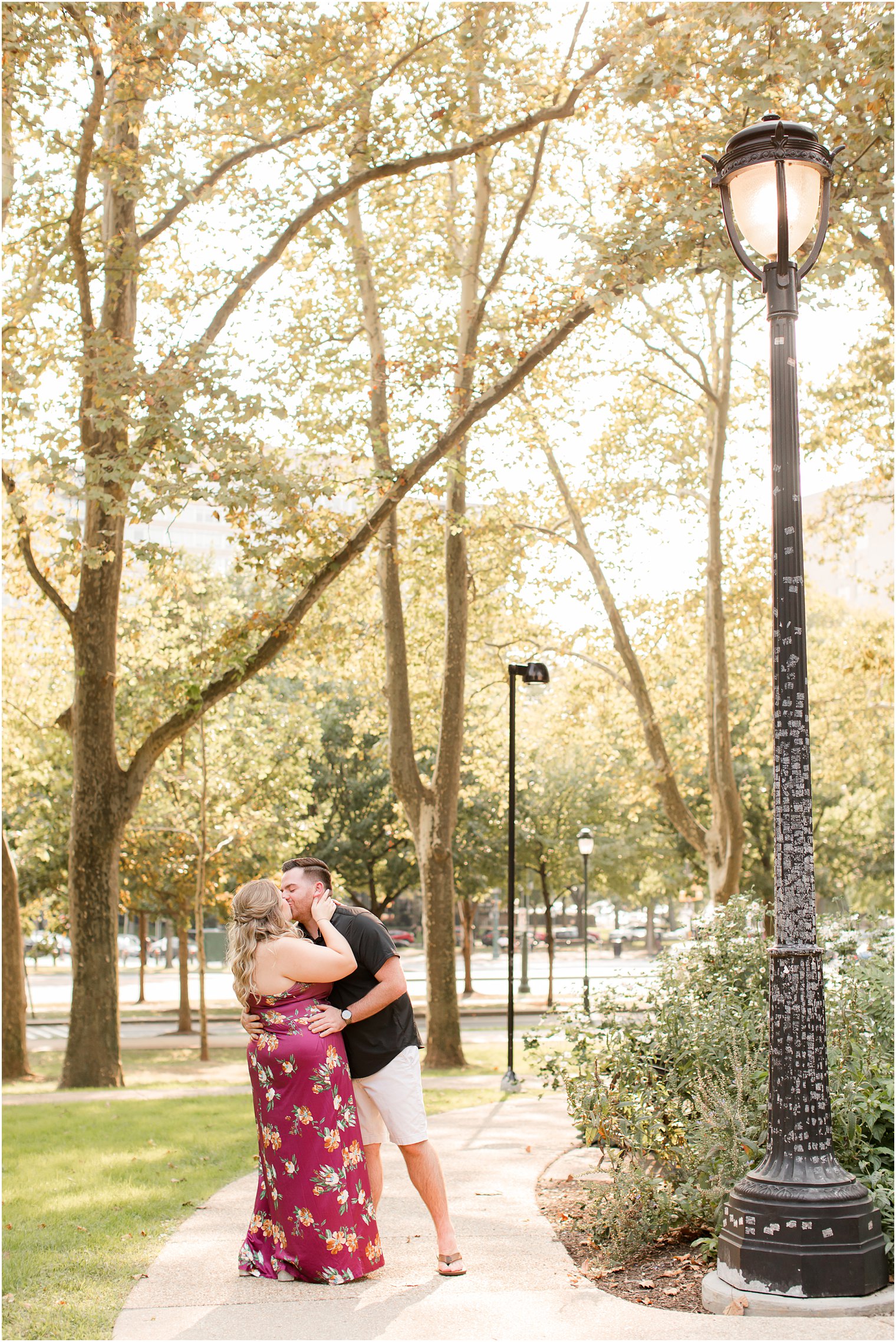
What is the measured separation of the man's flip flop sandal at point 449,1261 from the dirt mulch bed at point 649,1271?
0.55 metres

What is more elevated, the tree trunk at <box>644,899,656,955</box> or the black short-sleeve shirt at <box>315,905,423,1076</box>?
the black short-sleeve shirt at <box>315,905,423,1076</box>

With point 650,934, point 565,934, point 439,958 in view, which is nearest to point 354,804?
point 439,958

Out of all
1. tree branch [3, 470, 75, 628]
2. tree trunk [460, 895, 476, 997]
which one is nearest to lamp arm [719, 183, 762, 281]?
tree branch [3, 470, 75, 628]

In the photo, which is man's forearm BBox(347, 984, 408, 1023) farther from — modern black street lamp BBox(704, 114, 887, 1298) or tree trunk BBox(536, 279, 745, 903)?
tree trunk BBox(536, 279, 745, 903)

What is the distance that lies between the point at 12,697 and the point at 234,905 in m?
18.7

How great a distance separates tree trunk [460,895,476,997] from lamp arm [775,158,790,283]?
28.6 m

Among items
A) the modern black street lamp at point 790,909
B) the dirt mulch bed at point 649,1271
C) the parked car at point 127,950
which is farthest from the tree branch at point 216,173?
the parked car at point 127,950

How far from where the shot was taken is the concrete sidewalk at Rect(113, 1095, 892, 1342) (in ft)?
14.4

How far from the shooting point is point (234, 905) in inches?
199

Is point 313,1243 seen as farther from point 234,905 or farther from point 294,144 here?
point 294,144

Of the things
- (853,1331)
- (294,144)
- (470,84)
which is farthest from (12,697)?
(853,1331)

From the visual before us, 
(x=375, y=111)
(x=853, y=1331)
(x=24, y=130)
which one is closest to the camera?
(x=853, y=1331)

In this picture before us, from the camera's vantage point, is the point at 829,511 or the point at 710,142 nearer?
the point at 710,142

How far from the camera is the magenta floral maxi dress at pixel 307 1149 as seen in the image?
16.5 feet
